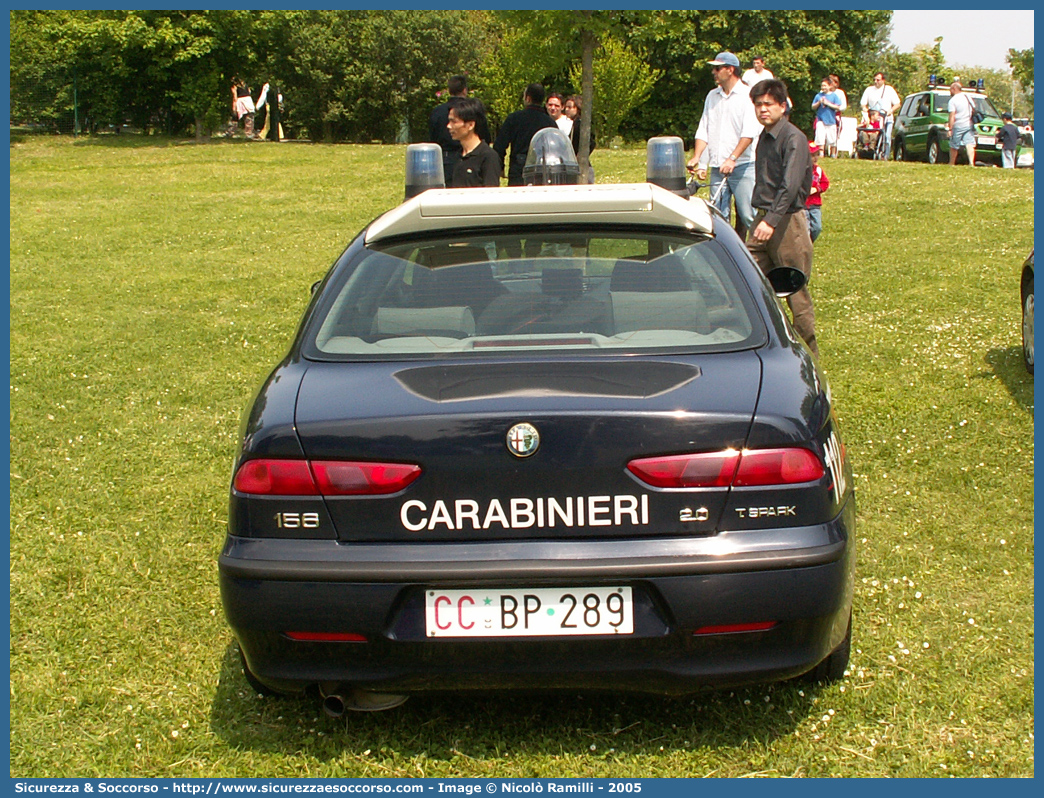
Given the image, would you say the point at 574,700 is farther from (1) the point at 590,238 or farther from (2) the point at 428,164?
(2) the point at 428,164

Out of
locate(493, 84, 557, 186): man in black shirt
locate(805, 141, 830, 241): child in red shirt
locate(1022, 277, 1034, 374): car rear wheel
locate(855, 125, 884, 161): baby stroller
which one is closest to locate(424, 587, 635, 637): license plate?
locate(1022, 277, 1034, 374): car rear wheel

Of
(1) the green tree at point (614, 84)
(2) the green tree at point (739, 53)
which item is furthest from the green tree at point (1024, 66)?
(1) the green tree at point (614, 84)

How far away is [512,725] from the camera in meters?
3.60

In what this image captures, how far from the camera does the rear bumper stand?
9.89 ft

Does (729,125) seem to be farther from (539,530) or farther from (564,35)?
(564,35)

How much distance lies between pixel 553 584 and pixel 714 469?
1.65 feet

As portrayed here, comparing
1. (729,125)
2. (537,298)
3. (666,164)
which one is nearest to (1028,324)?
(666,164)

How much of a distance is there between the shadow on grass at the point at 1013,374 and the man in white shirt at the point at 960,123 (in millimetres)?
16426

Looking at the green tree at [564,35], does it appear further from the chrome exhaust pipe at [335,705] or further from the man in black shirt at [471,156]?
the chrome exhaust pipe at [335,705]

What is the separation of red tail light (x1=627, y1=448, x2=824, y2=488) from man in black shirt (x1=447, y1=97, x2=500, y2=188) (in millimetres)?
6595

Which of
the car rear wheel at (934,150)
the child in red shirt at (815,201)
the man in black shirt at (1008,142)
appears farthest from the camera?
the car rear wheel at (934,150)

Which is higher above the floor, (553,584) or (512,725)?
(553,584)

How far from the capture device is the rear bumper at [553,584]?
3014 millimetres

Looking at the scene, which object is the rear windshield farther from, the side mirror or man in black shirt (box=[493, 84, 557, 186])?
man in black shirt (box=[493, 84, 557, 186])
